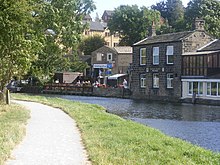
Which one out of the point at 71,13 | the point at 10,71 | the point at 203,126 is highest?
the point at 71,13

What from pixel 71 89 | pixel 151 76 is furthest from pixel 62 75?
pixel 151 76

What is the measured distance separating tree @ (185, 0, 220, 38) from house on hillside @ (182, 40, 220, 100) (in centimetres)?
2823

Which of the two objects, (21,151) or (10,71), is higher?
(10,71)

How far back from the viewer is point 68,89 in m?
68.0

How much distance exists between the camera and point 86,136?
14711 mm

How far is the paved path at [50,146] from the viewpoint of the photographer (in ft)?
35.0

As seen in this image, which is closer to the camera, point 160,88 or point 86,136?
point 86,136

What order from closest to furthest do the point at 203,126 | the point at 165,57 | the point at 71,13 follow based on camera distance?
the point at 203,126
the point at 165,57
the point at 71,13

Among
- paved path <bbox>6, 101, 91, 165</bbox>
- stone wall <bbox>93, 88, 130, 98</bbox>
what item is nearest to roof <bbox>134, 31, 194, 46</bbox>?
stone wall <bbox>93, 88, 130, 98</bbox>

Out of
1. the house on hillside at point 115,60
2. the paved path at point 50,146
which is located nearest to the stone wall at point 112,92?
the house on hillside at point 115,60

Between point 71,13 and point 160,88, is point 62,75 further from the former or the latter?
point 160,88

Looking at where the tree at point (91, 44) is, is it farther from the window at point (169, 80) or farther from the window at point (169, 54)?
the window at point (169, 80)

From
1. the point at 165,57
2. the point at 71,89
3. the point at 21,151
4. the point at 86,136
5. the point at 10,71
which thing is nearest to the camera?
the point at 21,151

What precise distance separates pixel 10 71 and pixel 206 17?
5536 cm
